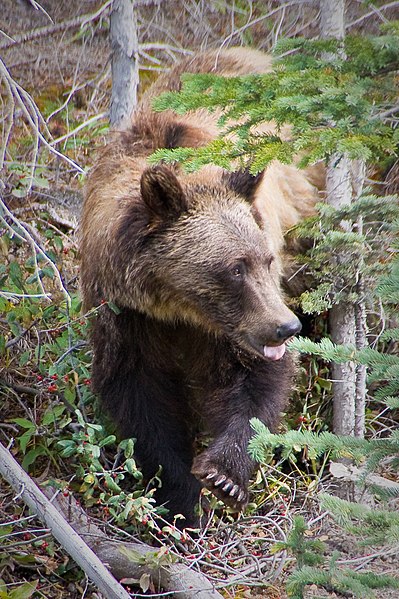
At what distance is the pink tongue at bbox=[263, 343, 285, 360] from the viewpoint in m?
4.83

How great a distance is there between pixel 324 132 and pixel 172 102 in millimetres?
740

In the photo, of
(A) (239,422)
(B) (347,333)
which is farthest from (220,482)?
(B) (347,333)

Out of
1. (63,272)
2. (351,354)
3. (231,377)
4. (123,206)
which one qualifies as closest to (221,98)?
(351,354)

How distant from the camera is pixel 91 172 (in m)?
5.64

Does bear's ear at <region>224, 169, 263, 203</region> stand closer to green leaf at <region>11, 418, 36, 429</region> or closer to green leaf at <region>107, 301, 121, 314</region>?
green leaf at <region>107, 301, 121, 314</region>

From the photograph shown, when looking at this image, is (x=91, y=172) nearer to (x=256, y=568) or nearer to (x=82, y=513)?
(x=82, y=513)

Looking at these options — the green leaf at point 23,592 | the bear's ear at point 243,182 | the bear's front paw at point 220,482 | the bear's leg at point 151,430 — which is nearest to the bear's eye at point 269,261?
the bear's ear at point 243,182

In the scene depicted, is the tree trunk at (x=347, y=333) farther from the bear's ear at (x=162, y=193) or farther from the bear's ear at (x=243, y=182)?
the bear's ear at (x=162, y=193)

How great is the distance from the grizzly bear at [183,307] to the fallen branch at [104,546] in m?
0.55

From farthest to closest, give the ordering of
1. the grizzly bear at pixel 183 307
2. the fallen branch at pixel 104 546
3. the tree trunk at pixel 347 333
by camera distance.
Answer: the tree trunk at pixel 347 333
the grizzly bear at pixel 183 307
the fallen branch at pixel 104 546

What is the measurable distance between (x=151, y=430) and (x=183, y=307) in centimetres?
80

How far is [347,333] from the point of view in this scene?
19.4ft

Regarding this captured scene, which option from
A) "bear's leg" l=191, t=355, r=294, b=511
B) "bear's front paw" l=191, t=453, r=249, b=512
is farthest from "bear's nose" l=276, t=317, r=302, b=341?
"bear's front paw" l=191, t=453, r=249, b=512

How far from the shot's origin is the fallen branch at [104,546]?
4016mm
